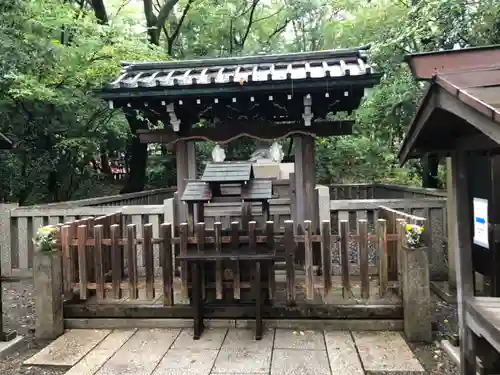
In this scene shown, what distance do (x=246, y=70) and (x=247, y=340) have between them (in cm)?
414

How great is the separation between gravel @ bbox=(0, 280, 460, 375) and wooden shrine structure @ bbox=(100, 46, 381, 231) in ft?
7.93

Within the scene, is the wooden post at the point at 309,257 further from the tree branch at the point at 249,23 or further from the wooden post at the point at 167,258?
the tree branch at the point at 249,23

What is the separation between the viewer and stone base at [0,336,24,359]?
4.25 metres

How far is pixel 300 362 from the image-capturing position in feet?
12.8

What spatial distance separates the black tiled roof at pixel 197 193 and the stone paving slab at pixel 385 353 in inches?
94.6

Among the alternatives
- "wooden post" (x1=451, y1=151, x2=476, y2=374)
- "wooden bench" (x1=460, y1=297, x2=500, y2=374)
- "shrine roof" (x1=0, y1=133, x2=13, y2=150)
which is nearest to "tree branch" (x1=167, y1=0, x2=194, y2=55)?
"shrine roof" (x1=0, y1=133, x2=13, y2=150)

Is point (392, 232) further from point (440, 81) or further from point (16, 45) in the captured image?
point (16, 45)

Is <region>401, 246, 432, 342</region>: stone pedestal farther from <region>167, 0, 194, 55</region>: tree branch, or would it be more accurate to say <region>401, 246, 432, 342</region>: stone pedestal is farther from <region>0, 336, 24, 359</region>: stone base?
<region>167, 0, 194, 55</region>: tree branch

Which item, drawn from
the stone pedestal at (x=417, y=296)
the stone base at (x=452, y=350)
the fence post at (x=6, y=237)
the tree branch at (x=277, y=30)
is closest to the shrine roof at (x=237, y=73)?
the stone pedestal at (x=417, y=296)

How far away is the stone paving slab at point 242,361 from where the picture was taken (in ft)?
12.4

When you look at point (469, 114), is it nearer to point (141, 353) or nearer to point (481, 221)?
point (481, 221)

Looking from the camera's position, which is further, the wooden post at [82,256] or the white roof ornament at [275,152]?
the white roof ornament at [275,152]

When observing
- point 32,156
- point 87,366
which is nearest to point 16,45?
point 32,156

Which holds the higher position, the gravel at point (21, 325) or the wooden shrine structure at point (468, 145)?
the wooden shrine structure at point (468, 145)
